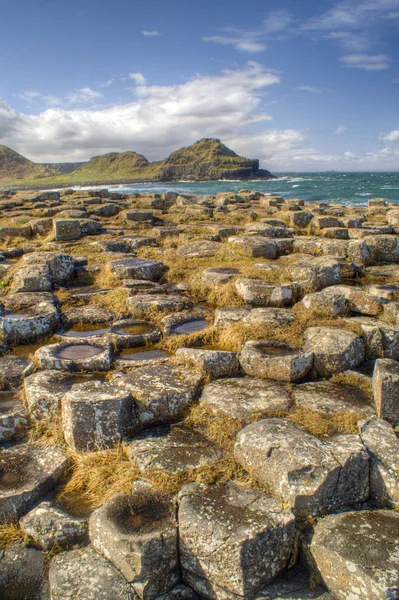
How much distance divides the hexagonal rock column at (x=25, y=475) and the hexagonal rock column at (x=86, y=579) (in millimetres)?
747

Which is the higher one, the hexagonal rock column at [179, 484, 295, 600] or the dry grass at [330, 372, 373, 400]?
the dry grass at [330, 372, 373, 400]

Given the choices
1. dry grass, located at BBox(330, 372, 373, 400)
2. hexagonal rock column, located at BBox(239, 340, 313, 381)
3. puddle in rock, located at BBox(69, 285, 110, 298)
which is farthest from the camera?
puddle in rock, located at BBox(69, 285, 110, 298)

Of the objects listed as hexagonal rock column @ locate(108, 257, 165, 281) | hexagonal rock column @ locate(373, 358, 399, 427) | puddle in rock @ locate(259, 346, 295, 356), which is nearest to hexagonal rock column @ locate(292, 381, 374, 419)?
hexagonal rock column @ locate(373, 358, 399, 427)

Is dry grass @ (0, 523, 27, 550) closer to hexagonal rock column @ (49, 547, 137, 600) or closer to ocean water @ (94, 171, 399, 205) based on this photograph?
hexagonal rock column @ (49, 547, 137, 600)

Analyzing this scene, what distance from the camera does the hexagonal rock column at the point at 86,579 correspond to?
11.8ft

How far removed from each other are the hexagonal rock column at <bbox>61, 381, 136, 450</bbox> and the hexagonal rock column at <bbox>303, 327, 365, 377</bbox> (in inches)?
117

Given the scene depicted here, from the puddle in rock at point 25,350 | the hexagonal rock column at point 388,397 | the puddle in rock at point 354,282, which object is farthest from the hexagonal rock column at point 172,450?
the puddle in rock at point 354,282

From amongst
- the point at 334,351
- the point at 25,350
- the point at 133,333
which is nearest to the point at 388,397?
the point at 334,351

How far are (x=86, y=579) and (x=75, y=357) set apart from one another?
347 cm

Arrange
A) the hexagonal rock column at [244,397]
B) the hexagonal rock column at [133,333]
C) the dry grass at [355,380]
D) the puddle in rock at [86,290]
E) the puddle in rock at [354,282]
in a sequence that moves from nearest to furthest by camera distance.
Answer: the hexagonal rock column at [244,397] < the dry grass at [355,380] < the hexagonal rock column at [133,333] < the puddle in rock at [86,290] < the puddle in rock at [354,282]

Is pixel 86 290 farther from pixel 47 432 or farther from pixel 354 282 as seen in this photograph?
pixel 354 282

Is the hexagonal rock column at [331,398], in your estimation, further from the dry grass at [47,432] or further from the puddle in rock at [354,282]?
the puddle in rock at [354,282]

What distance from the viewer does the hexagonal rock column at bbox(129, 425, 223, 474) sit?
4.68 metres

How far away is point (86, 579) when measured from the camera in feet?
12.1
